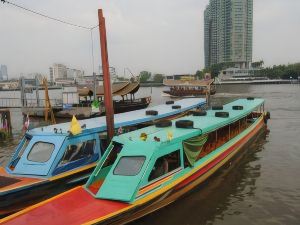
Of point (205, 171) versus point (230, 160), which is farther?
point (230, 160)

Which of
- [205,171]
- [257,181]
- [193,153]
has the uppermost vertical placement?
[193,153]

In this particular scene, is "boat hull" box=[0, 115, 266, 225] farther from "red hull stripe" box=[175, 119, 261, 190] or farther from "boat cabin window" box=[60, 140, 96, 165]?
"boat cabin window" box=[60, 140, 96, 165]

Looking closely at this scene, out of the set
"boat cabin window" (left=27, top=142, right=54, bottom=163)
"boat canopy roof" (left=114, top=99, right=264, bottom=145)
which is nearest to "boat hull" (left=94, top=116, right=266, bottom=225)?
"boat canopy roof" (left=114, top=99, right=264, bottom=145)

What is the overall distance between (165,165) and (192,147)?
69.3 inches

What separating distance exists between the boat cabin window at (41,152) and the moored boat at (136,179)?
218 cm

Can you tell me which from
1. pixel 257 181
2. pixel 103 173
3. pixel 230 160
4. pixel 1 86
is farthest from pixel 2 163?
pixel 1 86

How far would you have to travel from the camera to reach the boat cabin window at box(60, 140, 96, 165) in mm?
11883

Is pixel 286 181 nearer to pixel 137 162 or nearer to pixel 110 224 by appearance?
pixel 137 162

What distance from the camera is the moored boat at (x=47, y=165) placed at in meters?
10.3

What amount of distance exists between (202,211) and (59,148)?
566cm

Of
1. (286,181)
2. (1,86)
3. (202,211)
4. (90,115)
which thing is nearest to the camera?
(202,211)

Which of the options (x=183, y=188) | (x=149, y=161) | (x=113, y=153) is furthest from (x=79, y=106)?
(x=149, y=161)

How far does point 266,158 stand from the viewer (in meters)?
17.7

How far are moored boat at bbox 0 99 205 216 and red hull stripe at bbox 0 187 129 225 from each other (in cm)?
150
